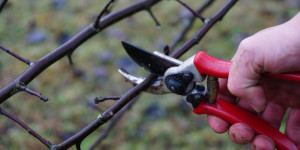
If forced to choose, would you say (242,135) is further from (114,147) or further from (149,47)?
(149,47)

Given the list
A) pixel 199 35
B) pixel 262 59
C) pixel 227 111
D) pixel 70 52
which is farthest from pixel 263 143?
pixel 70 52

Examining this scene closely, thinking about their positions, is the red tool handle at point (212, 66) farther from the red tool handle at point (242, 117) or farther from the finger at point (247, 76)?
the red tool handle at point (242, 117)

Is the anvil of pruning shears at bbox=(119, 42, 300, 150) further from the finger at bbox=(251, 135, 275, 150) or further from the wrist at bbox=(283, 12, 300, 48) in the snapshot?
the wrist at bbox=(283, 12, 300, 48)

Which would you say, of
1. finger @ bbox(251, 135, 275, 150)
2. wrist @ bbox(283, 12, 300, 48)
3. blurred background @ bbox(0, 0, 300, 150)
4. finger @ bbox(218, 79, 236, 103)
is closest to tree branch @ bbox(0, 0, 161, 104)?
finger @ bbox(218, 79, 236, 103)

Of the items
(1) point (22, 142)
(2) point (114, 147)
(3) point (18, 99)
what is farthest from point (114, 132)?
(3) point (18, 99)

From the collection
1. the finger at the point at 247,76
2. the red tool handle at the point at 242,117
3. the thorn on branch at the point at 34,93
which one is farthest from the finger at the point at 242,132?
the thorn on branch at the point at 34,93

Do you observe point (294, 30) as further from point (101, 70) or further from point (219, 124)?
point (101, 70)

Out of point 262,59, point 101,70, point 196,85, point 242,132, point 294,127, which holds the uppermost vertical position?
point 262,59
